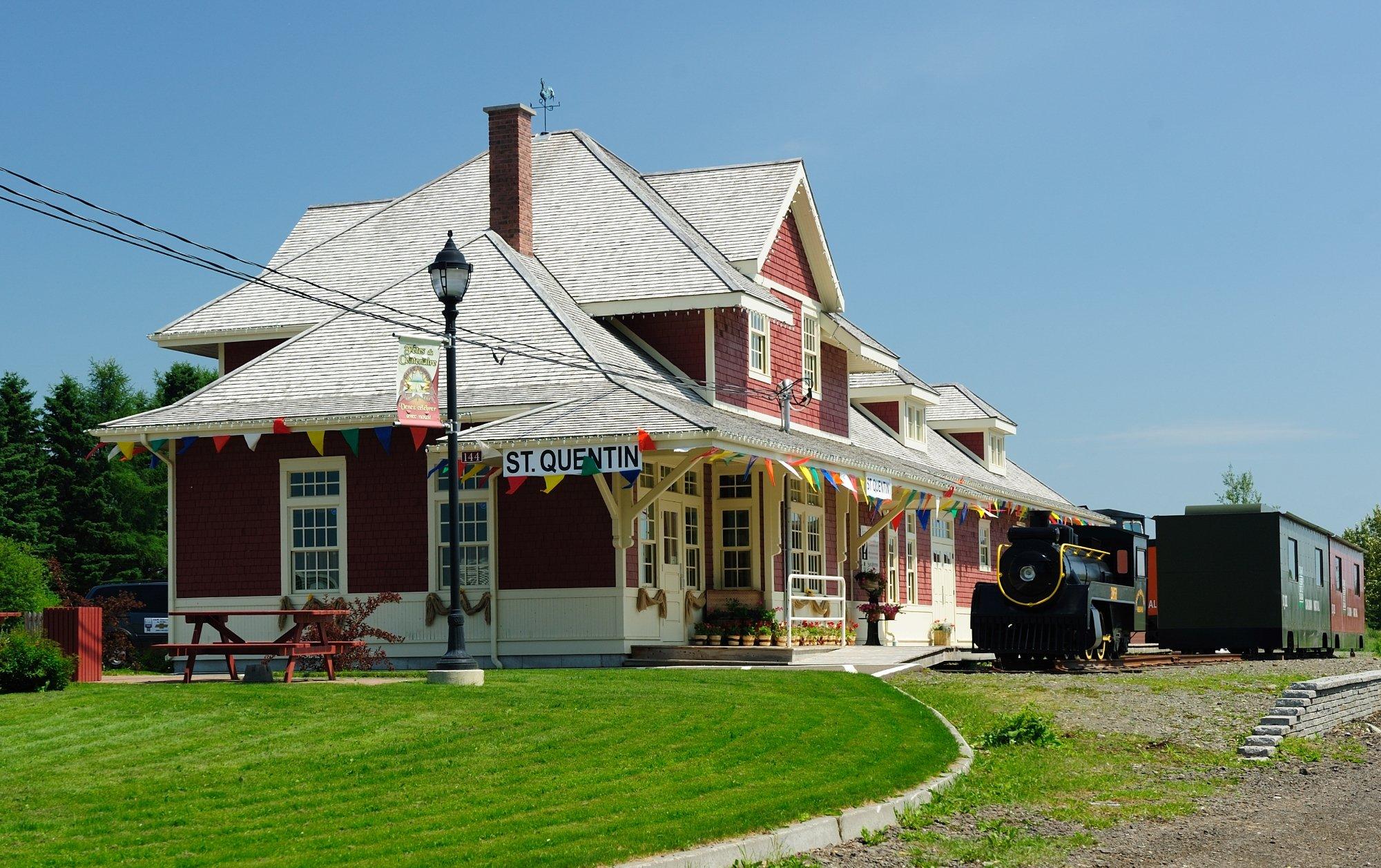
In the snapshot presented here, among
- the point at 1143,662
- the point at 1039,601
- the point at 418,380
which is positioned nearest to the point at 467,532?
the point at 418,380

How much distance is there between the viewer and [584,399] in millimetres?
22266

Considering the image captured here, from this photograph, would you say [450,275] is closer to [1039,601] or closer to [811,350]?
[1039,601]

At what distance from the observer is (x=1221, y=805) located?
40.7ft

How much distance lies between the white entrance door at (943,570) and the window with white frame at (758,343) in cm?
913

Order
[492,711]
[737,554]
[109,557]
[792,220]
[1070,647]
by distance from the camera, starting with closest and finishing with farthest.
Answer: [492,711], [1070,647], [737,554], [792,220], [109,557]

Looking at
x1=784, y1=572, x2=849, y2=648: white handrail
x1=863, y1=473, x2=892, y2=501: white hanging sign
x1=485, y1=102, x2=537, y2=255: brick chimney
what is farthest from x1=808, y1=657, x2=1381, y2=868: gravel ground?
x1=485, y1=102, x2=537, y2=255: brick chimney

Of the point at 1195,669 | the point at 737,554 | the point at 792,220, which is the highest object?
the point at 792,220

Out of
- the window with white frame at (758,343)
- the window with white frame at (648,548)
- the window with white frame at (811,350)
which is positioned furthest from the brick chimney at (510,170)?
the window with white frame at (648,548)

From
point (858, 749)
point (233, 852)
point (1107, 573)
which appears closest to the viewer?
point (233, 852)

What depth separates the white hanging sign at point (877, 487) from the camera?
25062 millimetres

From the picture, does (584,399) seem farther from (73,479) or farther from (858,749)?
(73,479)

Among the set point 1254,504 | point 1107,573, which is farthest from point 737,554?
point 1254,504

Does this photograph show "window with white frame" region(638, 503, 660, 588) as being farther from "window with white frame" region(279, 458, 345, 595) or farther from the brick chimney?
the brick chimney

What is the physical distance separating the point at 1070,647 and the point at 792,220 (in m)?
9.90
